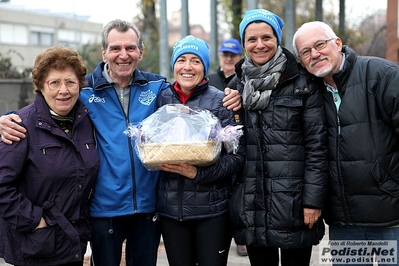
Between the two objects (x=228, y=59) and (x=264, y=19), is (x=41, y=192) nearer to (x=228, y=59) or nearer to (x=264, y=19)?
(x=264, y=19)

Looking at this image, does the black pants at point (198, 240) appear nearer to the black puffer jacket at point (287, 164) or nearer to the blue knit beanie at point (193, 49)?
the black puffer jacket at point (287, 164)

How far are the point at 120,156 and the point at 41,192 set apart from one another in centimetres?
61

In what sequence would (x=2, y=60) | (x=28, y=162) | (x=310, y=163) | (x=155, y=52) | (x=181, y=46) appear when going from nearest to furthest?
(x=28, y=162) < (x=310, y=163) < (x=181, y=46) < (x=2, y=60) < (x=155, y=52)

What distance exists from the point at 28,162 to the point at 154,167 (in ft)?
2.62

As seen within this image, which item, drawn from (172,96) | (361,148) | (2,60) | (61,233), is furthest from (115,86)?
(2,60)

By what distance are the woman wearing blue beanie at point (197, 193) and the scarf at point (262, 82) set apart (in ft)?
0.71

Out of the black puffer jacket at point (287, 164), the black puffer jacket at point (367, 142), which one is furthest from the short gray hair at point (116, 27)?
the black puffer jacket at point (367, 142)

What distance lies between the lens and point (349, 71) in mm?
3496

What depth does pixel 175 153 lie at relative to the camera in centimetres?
334

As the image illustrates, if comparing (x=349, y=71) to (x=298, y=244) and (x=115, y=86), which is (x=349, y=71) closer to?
(x=298, y=244)

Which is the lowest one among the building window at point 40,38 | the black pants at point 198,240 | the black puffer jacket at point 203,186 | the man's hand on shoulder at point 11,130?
the black pants at point 198,240

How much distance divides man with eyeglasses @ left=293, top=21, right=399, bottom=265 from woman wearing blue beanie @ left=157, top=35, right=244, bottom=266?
68cm

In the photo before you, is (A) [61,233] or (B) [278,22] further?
(B) [278,22]

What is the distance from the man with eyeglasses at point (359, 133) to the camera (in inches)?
134
